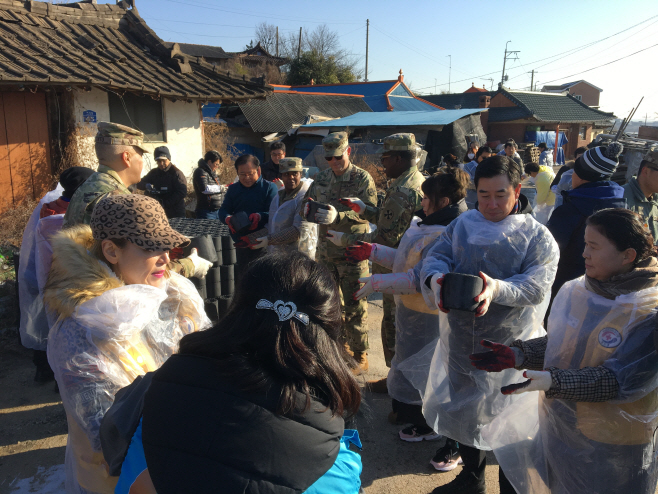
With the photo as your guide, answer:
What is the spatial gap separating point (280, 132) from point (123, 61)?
7.74 m

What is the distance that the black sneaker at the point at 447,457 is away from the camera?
2914 millimetres

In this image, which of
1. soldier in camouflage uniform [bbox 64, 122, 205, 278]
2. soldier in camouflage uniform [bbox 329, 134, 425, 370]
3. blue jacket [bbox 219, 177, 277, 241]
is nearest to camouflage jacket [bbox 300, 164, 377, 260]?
soldier in camouflage uniform [bbox 329, 134, 425, 370]

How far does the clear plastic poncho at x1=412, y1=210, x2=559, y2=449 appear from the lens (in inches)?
92.4

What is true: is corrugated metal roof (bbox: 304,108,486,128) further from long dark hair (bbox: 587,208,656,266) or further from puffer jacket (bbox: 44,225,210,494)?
puffer jacket (bbox: 44,225,210,494)

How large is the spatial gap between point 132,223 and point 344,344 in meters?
1.08

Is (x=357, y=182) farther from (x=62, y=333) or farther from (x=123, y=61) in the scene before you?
(x=123, y=61)

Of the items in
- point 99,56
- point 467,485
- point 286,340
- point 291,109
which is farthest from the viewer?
point 291,109

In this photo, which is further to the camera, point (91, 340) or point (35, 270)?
point (35, 270)

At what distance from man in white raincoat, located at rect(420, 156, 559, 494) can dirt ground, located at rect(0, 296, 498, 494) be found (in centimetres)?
38

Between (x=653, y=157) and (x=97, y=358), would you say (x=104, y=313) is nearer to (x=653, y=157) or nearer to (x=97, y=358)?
(x=97, y=358)

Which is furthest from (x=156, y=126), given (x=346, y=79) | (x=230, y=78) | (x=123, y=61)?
(x=346, y=79)

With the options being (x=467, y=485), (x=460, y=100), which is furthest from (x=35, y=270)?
(x=460, y=100)

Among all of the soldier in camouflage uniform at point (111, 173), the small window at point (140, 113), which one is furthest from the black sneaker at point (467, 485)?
the small window at point (140, 113)

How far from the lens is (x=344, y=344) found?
2180mm
